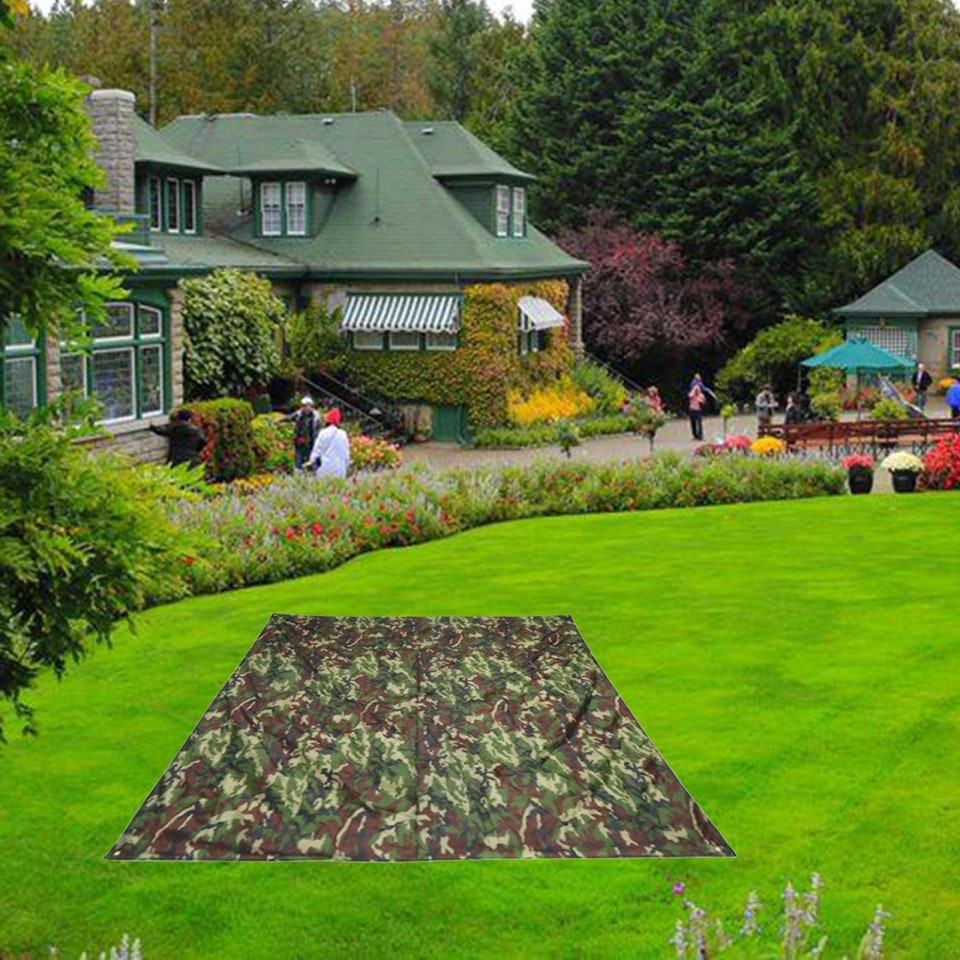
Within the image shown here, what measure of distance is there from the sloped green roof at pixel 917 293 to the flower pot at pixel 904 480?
2533 centimetres

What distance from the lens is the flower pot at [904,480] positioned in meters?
28.8

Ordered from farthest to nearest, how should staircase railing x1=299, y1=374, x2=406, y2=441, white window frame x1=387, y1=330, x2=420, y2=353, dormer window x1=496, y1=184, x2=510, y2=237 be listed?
dormer window x1=496, y1=184, x2=510, y2=237 < white window frame x1=387, y1=330, x2=420, y2=353 < staircase railing x1=299, y1=374, x2=406, y2=441

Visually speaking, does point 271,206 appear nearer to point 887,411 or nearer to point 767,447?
point 887,411

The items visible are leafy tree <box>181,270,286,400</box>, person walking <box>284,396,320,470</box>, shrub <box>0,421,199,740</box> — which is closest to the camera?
shrub <box>0,421,199,740</box>

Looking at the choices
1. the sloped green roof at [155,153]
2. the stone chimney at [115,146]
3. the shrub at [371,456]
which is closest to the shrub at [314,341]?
the sloped green roof at [155,153]

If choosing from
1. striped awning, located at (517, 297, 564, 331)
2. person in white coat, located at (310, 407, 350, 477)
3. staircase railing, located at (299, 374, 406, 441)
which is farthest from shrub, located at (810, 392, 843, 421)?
person in white coat, located at (310, 407, 350, 477)

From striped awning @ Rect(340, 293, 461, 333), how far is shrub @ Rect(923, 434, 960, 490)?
15.7 metres

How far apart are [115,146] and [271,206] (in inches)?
546

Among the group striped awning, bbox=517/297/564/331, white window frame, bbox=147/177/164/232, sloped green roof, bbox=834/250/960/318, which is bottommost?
striped awning, bbox=517/297/564/331

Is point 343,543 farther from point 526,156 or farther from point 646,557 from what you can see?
point 526,156

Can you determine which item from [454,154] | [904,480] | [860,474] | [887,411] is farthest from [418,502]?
[454,154]

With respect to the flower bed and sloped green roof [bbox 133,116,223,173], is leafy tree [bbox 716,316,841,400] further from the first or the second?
the flower bed

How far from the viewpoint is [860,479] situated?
28875 millimetres

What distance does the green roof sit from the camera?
4272cm
